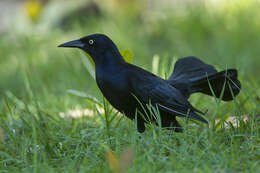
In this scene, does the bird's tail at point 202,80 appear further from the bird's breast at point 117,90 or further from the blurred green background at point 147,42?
the blurred green background at point 147,42

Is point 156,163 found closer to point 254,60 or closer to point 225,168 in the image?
point 225,168

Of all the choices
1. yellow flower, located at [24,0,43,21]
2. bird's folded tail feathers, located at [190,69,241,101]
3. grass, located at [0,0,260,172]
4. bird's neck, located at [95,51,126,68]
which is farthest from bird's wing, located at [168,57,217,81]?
yellow flower, located at [24,0,43,21]

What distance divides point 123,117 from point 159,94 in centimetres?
38

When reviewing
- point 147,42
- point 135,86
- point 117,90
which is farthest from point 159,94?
point 147,42

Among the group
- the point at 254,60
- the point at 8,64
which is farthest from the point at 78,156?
the point at 8,64

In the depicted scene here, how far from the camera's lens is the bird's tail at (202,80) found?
8.91 ft

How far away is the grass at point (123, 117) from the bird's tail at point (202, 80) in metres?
0.18

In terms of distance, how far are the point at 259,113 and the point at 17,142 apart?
164 cm

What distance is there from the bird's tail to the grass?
0.59ft

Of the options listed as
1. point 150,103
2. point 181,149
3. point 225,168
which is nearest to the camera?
point 225,168

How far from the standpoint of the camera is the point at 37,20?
9.34 metres

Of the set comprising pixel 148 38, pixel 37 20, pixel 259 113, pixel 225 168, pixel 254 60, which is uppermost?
pixel 37 20

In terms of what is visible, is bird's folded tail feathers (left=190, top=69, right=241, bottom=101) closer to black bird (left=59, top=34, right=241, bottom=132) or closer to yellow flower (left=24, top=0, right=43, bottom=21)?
black bird (left=59, top=34, right=241, bottom=132)

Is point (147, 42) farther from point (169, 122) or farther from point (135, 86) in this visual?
point (135, 86)
